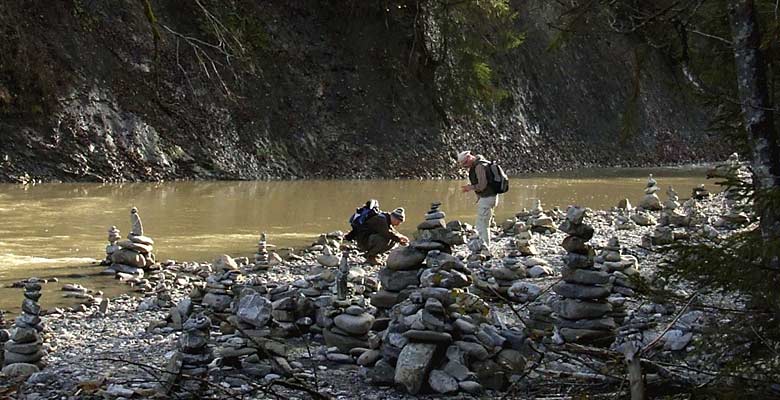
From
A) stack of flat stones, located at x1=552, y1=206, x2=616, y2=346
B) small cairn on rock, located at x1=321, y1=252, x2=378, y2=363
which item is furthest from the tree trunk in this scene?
small cairn on rock, located at x1=321, y1=252, x2=378, y2=363

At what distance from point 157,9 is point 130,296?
1709cm

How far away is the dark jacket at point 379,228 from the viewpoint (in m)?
10.7

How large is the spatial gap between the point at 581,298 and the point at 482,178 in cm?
499

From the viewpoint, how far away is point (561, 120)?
34.5 metres

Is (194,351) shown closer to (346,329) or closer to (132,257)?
(346,329)

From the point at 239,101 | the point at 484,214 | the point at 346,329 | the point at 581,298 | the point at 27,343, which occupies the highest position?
the point at 239,101

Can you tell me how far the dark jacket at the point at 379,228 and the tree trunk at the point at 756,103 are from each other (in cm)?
693

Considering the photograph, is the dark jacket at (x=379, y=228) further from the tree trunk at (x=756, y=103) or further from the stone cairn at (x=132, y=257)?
the tree trunk at (x=756, y=103)

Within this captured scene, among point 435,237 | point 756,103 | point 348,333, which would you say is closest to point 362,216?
point 435,237

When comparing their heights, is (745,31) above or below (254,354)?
above

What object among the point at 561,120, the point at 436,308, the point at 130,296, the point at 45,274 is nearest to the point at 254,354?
the point at 436,308

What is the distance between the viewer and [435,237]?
708cm

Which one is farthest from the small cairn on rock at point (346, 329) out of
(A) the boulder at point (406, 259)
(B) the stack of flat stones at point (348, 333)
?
(A) the boulder at point (406, 259)

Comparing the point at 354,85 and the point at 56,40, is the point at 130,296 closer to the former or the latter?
the point at 56,40
